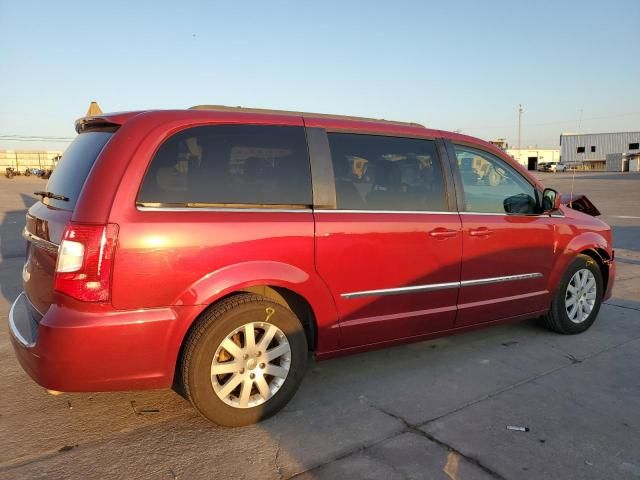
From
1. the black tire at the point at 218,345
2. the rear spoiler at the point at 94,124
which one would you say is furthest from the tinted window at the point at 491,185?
the rear spoiler at the point at 94,124

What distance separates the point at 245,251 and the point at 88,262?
80 centimetres

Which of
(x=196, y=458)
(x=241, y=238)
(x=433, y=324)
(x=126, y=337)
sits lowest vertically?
(x=196, y=458)

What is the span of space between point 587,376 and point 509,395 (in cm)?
77

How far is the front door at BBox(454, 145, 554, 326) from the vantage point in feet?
12.7

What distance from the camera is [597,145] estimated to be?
74625 mm

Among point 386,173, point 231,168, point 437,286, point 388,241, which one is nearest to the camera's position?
point 231,168

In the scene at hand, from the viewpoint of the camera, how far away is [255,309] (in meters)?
2.89

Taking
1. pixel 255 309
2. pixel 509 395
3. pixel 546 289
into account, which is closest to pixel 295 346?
pixel 255 309

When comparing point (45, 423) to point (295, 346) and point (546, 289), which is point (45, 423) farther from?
point (546, 289)

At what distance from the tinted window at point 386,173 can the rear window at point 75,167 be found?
4.65 feet

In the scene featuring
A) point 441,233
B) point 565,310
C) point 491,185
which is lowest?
point 565,310

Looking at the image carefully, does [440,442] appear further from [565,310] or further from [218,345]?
[565,310]

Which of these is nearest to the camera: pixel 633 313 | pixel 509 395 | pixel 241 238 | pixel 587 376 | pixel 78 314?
pixel 78 314

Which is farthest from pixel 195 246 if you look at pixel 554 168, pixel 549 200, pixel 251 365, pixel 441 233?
pixel 554 168
